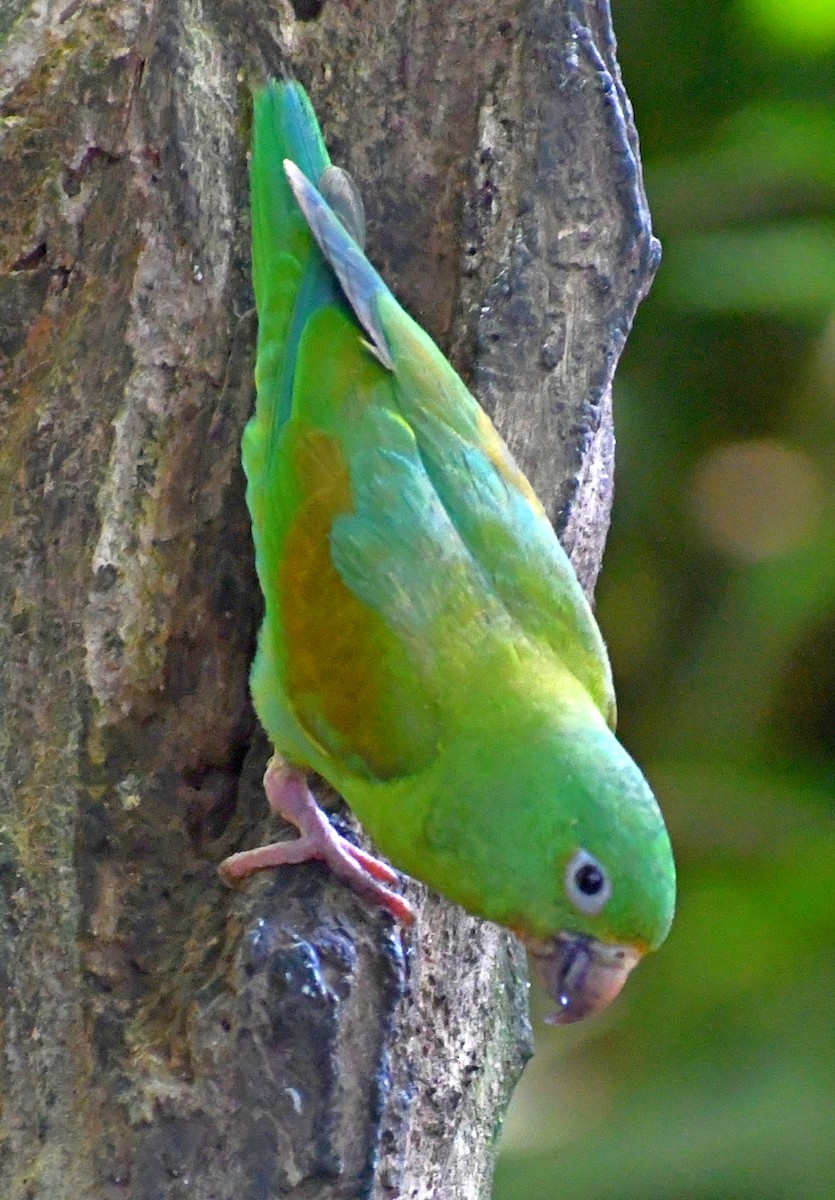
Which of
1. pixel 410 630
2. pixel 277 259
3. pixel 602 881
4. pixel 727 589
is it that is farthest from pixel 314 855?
pixel 727 589

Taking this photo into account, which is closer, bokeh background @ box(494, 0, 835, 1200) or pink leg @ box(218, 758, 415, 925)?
pink leg @ box(218, 758, 415, 925)

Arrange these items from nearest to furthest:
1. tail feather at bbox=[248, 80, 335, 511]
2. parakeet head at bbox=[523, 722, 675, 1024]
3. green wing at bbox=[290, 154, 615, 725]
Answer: parakeet head at bbox=[523, 722, 675, 1024]
green wing at bbox=[290, 154, 615, 725]
tail feather at bbox=[248, 80, 335, 511]

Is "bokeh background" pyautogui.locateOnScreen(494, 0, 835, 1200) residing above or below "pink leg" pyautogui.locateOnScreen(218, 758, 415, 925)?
below

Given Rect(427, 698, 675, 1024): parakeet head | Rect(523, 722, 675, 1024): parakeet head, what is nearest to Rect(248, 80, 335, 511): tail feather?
Rect(427, 698, 675, 1024): parakeet head

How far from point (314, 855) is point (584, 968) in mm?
475

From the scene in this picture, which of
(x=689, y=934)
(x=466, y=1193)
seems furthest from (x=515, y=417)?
(x=689, y=934)

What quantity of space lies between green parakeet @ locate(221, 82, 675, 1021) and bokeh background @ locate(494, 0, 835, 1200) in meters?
2.03

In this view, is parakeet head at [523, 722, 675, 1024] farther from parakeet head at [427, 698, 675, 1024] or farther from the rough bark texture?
the rough bark texture

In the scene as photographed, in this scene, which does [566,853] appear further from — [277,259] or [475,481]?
[277,259]

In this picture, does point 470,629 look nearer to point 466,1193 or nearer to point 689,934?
point 466,1193

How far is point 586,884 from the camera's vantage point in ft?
6.01

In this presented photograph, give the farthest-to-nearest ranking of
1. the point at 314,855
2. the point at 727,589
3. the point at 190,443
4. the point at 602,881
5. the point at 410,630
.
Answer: the point at 727,589 → the point at 190,443 → the point at 410,630 → the point at 314,855 → the point at 602,881

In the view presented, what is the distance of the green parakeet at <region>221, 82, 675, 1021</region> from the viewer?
1.90m

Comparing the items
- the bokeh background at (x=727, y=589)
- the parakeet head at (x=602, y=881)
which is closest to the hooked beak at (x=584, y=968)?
the parakeet head at (x=602, y=881)
